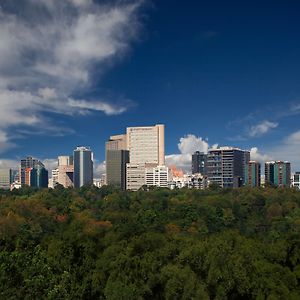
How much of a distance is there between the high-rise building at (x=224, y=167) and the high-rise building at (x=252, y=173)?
5.55ft

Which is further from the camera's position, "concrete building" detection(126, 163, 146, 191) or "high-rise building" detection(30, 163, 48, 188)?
"high-rise building" detection(30, 163, 48, 188)

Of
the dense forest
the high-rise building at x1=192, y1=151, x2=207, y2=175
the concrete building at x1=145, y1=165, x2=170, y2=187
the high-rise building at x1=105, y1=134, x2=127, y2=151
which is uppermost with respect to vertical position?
the high-rise building at x1=105, y1=134, x2=127, y2=151

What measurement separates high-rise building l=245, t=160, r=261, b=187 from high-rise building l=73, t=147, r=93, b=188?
6303 centimetres

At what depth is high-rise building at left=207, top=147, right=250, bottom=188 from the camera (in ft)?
426

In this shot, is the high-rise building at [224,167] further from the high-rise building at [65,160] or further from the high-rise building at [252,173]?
the high-rise building at [65,160]

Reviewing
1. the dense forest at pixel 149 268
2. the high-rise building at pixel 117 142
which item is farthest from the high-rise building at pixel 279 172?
the dense forest at pixel 149 268

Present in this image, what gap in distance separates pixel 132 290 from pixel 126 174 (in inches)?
4631

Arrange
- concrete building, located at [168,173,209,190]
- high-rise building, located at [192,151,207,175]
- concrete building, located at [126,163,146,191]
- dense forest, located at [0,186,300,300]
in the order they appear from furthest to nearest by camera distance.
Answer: high-rise building, located at [192,151,207,175]
concrete building, located at [126,163,146,191]
concrete building, located at [168,173,209,190]
dense forest, located at [0,186,300,300]

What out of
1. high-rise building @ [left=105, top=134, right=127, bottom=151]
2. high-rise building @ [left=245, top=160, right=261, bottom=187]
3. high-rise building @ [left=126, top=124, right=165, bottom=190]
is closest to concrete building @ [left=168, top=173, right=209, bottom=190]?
high-rise building @ [left=126, top=124, right=165, bottom=190]

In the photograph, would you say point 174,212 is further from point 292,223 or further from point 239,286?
point 239,286

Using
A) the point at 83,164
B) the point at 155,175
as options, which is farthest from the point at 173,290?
the point at 83,164

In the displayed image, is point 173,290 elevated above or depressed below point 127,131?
below

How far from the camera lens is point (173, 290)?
838 inches

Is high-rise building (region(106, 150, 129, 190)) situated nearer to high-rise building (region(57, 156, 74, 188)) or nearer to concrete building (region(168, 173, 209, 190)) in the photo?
concrete building (region(168, 173, 209, 190))
